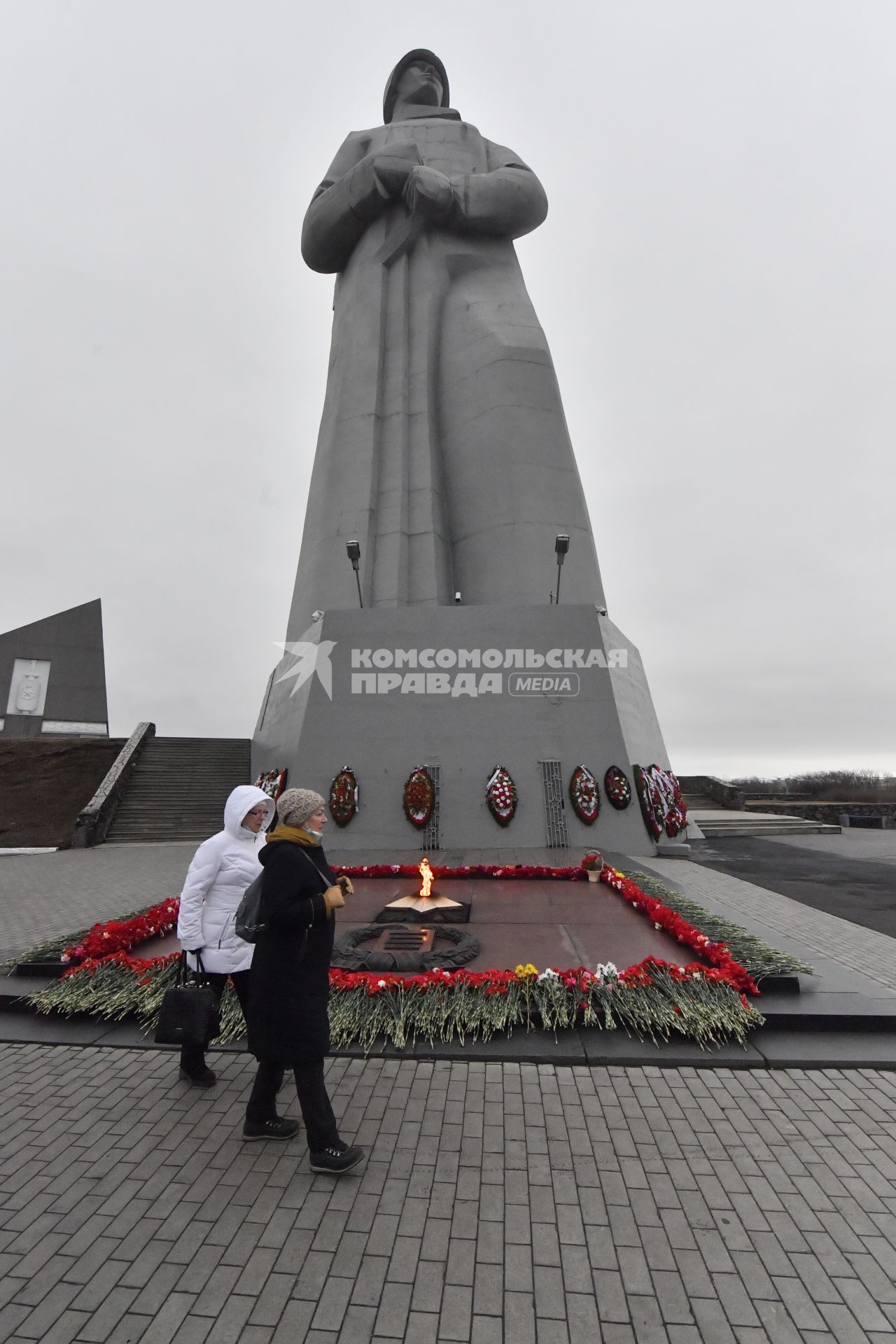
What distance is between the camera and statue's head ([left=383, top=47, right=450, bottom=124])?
73.3 feet

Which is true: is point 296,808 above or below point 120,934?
above

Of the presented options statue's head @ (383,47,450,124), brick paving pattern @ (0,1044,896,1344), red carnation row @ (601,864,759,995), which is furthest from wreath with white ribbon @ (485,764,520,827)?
statue's head @ (383,47,450,124)

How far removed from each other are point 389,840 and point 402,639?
4.00 meters

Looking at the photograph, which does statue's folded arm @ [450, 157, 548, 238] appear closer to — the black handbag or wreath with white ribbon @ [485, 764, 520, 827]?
Answer: wreath with white ribbon @ [485, 764, 520, 827]

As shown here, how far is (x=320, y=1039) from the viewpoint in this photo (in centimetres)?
297

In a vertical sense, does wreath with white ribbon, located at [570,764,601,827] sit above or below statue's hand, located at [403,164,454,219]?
below

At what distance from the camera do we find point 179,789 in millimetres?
19797

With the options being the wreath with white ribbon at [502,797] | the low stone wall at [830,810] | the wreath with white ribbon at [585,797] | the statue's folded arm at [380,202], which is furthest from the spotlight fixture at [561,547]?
the low stone wall at [830,810]

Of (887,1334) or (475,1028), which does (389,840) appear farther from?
(887,1334)

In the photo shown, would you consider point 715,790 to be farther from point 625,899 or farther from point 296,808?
point 296,808

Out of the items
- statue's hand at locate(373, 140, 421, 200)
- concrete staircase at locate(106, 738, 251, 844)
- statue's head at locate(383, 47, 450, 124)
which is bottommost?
concrete staircase at locate(106, 738, 251, 844)

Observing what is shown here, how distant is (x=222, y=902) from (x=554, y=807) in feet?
31.3

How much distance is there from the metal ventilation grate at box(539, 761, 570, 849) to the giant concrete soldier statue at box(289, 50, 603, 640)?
4224 mm

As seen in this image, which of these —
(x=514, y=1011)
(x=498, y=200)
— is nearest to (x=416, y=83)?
(x=498, y=200)
